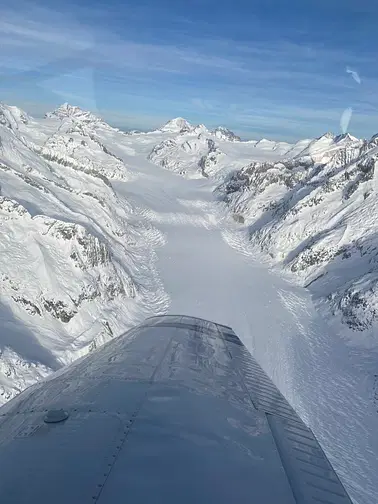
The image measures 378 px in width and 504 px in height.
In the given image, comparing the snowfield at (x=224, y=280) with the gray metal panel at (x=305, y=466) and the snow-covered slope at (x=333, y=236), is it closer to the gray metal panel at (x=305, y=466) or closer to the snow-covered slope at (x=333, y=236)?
the snow-covered slope at (x=333, y=236)

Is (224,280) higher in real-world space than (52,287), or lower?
higher

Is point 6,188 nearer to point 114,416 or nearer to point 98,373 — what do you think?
point 98,373

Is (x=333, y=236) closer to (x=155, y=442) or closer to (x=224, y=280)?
(x=224, y=280)

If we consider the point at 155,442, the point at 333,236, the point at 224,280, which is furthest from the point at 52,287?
the point at 333,236

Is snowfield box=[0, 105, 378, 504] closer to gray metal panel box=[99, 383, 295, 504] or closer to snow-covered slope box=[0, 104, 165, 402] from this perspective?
snow-covered slope box=[0, 104, 165, 402]

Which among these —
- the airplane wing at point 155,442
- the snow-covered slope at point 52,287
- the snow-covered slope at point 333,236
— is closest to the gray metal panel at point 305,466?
the airplane wing at point 155,442

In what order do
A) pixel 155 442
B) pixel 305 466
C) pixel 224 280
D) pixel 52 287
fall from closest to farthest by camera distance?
pixel 155 442 < pixel 305 466 < pixel 52 287 < pixel 224 280

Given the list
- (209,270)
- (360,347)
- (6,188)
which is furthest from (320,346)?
(6,188)

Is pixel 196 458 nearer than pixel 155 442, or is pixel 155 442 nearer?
pixel 196 458
